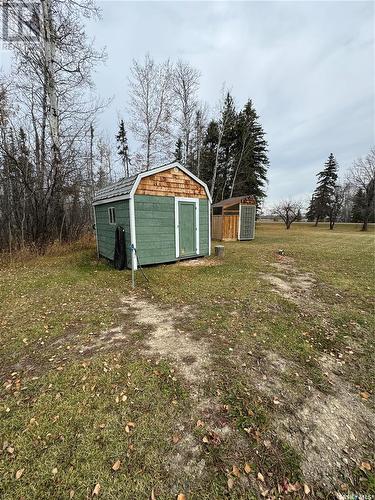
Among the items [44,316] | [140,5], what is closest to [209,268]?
[44,316]

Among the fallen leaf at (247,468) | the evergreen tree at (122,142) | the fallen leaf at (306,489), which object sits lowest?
the fallen leaf at (306,489)

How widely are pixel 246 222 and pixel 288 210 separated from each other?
14.7 meters

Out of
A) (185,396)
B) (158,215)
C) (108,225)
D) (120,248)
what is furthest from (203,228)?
(185,396)

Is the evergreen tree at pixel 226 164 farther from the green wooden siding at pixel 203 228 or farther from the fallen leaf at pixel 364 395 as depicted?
the fallen leaf at pixel 364 395

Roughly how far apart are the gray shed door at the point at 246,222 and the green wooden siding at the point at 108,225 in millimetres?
9746

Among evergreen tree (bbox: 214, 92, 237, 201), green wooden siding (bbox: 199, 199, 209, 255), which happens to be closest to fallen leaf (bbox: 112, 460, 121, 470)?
green wooden siding (bbox: 199, 199, 209, 255)

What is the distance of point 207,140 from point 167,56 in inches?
311

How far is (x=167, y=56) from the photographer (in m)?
16.3

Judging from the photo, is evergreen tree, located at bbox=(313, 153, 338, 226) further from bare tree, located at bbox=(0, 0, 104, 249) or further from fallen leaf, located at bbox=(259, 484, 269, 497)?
fallen leaf, located at bbox=(259, 484, 269, 497)

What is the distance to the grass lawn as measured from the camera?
162cm

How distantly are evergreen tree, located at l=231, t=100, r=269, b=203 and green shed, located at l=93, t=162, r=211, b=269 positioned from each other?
50.0ft

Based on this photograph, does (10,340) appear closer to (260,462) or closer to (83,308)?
(83,308)

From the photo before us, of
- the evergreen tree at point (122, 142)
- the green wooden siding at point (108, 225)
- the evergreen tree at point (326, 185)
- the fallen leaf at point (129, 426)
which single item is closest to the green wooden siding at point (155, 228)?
the green wooden siding at point (108, 225)

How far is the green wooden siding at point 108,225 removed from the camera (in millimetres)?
7070
